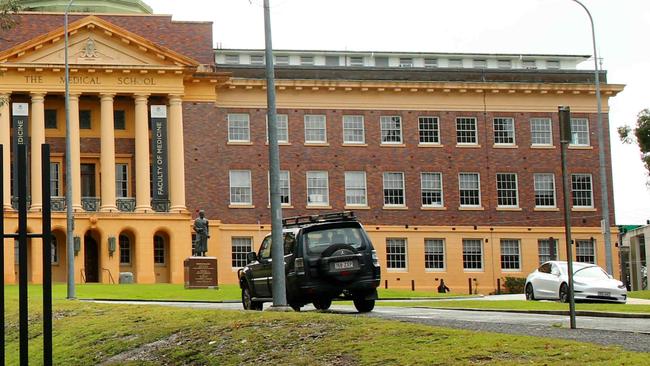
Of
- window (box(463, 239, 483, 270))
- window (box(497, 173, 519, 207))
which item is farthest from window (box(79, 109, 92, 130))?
window (box(497, 173, 519, 207))

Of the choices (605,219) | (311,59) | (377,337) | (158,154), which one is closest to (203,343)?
(377,337)

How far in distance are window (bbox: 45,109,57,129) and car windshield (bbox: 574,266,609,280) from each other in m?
39.9

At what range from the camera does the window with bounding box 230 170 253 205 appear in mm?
74062

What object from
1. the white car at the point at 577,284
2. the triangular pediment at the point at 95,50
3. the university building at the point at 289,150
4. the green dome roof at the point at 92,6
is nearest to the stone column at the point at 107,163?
the university building at the point at 289,150

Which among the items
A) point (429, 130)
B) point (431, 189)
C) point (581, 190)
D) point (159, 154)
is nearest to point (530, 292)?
point (159, 154)

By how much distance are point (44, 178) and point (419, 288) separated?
60174 mm

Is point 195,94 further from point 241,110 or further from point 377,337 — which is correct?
point 377,337

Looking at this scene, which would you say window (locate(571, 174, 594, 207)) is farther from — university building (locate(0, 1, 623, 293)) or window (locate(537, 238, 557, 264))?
window (locate(537, 238, 557, 264))

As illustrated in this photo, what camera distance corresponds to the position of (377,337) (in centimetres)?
1727

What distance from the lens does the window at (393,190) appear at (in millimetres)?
76062

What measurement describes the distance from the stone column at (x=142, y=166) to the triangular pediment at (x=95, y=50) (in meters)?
2.89

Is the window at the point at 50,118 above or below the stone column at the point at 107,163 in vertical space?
above

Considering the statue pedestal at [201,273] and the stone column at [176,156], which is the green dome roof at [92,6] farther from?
the statue pedestal at [201,273]

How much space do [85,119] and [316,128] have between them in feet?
42.4
